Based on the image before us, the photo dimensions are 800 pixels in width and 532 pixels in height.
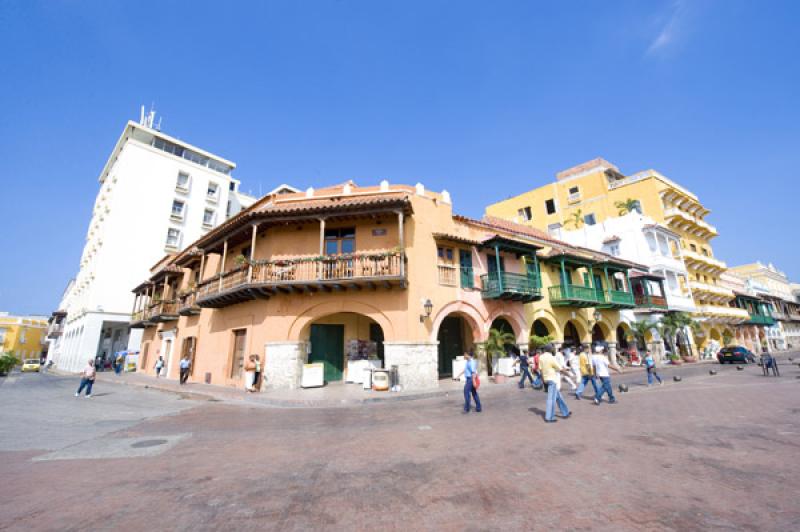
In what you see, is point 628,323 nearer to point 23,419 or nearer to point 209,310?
point 209,310

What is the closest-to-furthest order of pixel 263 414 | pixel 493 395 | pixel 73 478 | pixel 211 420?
pixel 73 478 → pixel 211 420 → pixel 263 414 → pixel 493 395

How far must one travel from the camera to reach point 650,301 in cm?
2853

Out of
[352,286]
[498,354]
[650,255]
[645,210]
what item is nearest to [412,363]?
[352,286]

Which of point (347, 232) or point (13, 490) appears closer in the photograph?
point (13, 490)

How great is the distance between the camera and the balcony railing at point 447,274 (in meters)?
17.8

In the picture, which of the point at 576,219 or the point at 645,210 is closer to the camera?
the point at 645,210

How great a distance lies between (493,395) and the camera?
13797 millimetres

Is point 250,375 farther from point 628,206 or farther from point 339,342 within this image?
point 628,206

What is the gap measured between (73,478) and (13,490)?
2.07 feet

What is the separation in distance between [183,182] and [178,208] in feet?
11.4

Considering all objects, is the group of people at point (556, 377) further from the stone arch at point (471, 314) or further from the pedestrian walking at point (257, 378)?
the pedestrian walking at point (257, 378)

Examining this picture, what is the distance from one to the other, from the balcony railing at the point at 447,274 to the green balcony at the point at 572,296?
27.1 feet

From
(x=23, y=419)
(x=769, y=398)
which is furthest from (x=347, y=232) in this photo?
(x=769, y=398)

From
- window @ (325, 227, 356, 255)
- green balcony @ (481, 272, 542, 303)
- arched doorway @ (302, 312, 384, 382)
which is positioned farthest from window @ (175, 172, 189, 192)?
green balcony @ (481, 272, 542, 303)
